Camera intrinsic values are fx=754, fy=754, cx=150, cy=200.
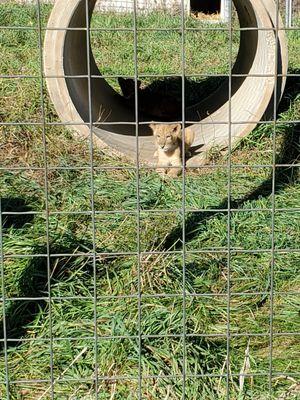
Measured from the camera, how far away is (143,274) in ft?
13.0

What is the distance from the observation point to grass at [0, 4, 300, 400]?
3.26m

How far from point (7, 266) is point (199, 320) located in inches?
44.9

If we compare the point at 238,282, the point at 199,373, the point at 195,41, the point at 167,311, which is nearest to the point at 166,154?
the point at 238,282

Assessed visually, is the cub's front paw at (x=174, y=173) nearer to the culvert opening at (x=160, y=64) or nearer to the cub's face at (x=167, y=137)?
the cub's face at (x=167, y=137)

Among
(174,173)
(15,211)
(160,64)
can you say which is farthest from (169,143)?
(160,64)

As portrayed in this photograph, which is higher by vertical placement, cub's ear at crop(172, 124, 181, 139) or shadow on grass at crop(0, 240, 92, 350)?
cub's ear at crop(172, 124, 181, 139)

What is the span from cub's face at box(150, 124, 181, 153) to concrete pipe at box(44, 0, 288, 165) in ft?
0.67

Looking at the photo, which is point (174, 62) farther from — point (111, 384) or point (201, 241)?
point (111, 384)

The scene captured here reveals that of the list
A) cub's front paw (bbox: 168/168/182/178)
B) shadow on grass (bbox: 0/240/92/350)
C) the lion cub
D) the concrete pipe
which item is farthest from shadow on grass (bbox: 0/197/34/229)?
the lion cub

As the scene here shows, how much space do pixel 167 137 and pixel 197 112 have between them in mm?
1432

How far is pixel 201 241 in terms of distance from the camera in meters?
4.71

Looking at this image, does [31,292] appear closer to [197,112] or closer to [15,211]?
[15,211]

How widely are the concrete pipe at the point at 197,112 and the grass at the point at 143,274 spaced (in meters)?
0.25

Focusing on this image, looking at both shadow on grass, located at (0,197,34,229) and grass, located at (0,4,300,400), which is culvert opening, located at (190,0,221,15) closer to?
grass, located at (0,4,300,400)
